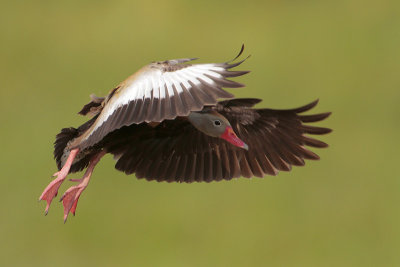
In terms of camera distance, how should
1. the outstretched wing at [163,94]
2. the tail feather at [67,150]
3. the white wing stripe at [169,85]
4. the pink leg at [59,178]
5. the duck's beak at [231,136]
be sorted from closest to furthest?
the outstretched wing at [163,94], the white wing stripe at [169,85], the duck's beak at [231,136], the pink leg at [59,178], the tail feather at [67,150]

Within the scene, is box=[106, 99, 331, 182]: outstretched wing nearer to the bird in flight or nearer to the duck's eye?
the bird in flight

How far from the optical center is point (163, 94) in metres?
6.54

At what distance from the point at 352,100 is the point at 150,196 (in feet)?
10.9

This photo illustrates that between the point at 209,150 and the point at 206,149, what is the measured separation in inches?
1.0

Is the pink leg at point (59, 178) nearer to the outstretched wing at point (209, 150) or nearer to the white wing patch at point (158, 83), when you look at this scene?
the outstretched wing at point (209, 150)

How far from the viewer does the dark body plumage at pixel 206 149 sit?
7.62 m

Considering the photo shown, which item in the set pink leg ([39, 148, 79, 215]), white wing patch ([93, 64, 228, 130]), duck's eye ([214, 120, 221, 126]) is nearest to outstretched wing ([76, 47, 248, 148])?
white wing patch ([93, 64, 228, 130])

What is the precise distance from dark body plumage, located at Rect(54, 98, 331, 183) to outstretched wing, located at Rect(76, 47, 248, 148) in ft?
2.74

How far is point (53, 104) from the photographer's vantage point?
13.2 meters

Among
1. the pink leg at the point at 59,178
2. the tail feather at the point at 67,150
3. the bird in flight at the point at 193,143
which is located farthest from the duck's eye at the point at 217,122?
the pink leg at the point at 59,178

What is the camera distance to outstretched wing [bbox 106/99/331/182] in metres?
7.64

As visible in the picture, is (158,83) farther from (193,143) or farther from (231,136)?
(193,143)

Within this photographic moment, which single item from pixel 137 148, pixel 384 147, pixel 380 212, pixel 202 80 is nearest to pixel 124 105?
pixel 202 80

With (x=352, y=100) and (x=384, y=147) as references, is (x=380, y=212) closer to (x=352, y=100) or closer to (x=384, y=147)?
(x=384, y=147)
